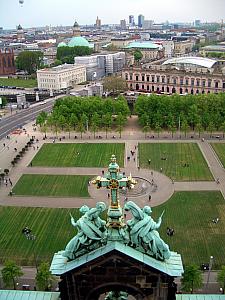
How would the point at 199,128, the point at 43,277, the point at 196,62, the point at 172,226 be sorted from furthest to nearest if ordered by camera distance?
the point at 196,62 → the point at 199,128 → the point at 172,226 → the point at 43,277

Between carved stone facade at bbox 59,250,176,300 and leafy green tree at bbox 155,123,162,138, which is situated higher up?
carved stone facade at bbox 59,250,176,300

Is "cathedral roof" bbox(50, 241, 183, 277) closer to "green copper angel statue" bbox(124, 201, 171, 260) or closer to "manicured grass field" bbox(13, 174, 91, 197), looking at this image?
"green copper angel statue" bbox(124, 201, 171, 260)

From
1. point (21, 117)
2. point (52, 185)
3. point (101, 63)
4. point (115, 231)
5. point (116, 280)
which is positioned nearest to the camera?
point (116, 280)

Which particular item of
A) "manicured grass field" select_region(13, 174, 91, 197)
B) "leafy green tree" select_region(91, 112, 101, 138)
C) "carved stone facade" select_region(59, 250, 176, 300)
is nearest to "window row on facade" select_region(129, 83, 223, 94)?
"leafy green tree" select_region(91, 112, 101, 138)

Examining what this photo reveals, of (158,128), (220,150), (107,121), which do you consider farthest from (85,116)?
(220,150)

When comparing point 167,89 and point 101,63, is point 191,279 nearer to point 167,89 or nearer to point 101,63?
point 167,89

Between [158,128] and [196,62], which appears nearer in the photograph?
[158,128]
